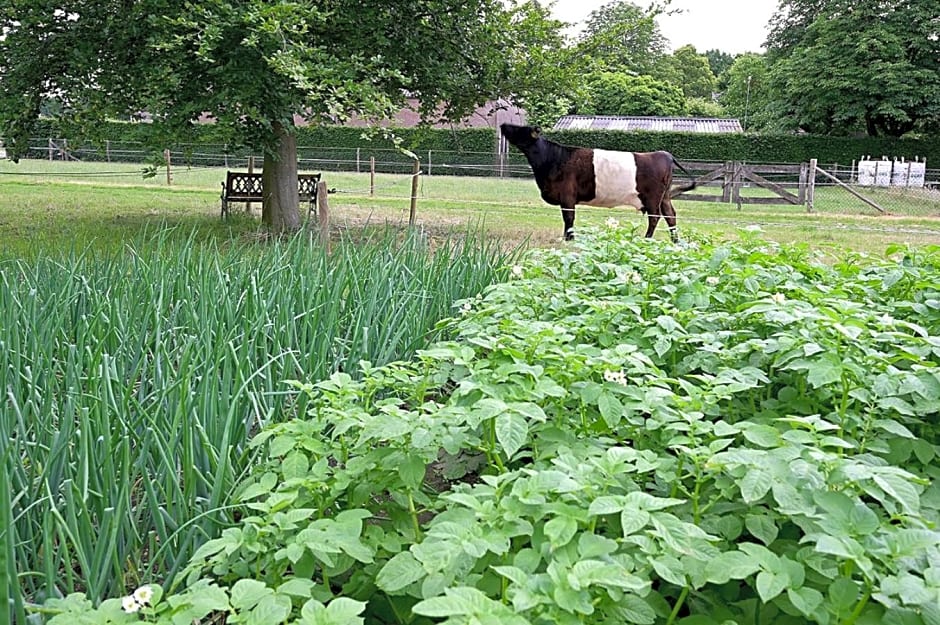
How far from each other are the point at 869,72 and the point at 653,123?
32.3ft

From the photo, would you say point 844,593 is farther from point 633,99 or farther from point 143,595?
point 633,99

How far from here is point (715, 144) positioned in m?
26.7

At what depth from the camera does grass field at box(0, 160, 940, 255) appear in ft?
30.7

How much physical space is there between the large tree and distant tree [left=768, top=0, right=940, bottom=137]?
21659mm

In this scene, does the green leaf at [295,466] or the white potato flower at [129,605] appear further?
the green leaf at [295,466]

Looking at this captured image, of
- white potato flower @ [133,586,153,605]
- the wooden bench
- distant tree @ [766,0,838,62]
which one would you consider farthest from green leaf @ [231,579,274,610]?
distant tree @ [766,0,838,62]

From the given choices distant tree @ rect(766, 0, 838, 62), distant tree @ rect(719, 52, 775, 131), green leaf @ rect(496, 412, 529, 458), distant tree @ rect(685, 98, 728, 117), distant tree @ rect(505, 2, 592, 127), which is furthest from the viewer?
distant tree @ rect(685, 98, 728, 117)

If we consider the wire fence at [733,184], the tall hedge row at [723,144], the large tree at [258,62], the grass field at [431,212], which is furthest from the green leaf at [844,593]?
the tall hedge row at [723,144]

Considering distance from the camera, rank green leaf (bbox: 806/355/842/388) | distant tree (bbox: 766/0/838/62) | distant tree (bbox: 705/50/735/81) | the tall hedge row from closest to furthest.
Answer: green leaf (bbox: 806/355/842/388), the tall hedge row, distant tree (bbox: 766/0/838/62), distant tree (bbox: 705/50/735/81)

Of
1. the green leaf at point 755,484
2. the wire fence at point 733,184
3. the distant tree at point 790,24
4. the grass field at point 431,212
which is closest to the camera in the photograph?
the green leaf at point 755,484

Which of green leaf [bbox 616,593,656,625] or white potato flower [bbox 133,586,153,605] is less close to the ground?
white potato flower [bbox 133,586,153,605]

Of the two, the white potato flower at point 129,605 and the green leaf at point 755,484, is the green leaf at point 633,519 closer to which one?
the green leaf at point 755,484

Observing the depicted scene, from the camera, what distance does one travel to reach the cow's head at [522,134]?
8832 mm

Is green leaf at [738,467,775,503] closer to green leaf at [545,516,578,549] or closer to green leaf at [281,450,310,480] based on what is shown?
green leaf at [545,516,578,549]
